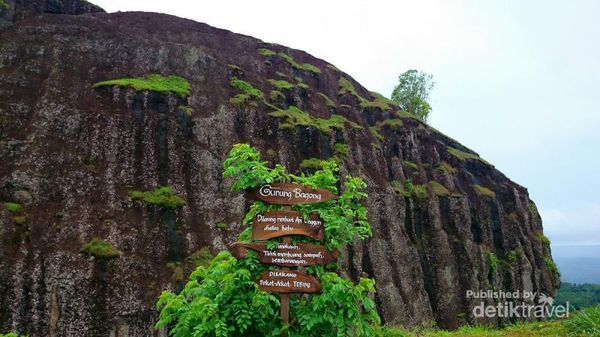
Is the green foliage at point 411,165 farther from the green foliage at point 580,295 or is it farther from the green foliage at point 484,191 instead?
the green foliage at point 580,295

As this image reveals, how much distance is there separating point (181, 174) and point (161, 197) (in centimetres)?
403

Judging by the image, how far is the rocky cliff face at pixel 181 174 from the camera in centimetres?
3403

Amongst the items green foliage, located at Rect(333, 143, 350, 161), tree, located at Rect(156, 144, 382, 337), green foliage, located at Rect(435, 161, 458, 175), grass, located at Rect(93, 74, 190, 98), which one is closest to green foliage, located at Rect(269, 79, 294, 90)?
green foliage, located at Rect(333, 143, 350, 161)

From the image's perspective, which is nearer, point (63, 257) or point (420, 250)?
point (63, 257)

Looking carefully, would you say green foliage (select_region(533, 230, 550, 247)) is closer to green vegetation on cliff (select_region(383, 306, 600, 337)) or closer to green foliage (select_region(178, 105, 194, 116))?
green foliage (select_region(178, 105, 194, 116))

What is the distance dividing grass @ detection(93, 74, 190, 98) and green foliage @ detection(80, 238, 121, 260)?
61.3 feet

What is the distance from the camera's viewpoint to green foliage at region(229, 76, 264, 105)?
55.2 meters

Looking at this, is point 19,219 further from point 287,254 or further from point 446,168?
point 446,168

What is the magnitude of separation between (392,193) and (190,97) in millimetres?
28505

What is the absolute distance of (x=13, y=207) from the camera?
35531mm

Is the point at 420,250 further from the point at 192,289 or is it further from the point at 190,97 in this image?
the point at 192,289

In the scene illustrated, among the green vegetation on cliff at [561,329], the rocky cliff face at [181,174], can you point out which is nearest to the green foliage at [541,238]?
the rocky cliff face at [181,174]

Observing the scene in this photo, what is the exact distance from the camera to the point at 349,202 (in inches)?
486

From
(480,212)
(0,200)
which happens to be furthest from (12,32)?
(480,212)
